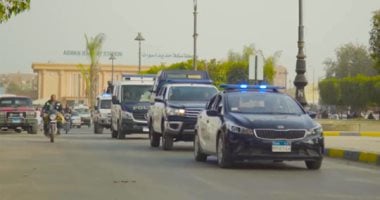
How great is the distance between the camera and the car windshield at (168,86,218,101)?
23.5 m

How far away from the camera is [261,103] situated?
17062mm

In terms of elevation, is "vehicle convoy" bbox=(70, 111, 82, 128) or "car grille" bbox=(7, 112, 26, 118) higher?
"car grille" bbox=(7, 112, 26, 118)

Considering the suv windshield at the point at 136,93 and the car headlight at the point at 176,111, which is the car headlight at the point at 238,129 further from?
the suv windshield at the point at 136,93

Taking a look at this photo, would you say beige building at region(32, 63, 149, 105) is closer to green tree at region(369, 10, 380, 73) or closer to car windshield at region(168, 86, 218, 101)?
green tree at region(369, 10, 380, 73)

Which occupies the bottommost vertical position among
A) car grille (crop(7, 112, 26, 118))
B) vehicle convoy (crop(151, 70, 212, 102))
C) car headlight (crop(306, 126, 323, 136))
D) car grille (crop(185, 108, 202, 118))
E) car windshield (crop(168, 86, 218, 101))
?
car grille (crop(7, 112, 26, 118))

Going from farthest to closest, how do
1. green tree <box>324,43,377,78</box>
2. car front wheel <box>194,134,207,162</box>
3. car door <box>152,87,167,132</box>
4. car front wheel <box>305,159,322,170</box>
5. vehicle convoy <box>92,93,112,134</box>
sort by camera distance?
green tree <box>324,43,377,78</box>
vehicle convoy <box>92,93,112,134</box>
car door <box>152,87,167,132</box>
car front wheel <box>194,134,207,162</box>
car front wheel <box>305,159,322,170</box>

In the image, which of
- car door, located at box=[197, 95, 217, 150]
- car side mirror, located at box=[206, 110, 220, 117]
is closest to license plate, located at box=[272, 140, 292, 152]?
car side mirror, located at box=[206, 110, 220, 117]

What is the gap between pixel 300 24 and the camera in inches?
1115

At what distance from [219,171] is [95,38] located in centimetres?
7485

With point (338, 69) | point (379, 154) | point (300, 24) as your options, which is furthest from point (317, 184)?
point (338, 69)

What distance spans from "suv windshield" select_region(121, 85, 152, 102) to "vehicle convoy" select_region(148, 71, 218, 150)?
17.5 ft

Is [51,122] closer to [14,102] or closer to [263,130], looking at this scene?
[14,102]

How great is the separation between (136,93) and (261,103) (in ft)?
48.0

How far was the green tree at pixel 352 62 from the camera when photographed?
116 metres
